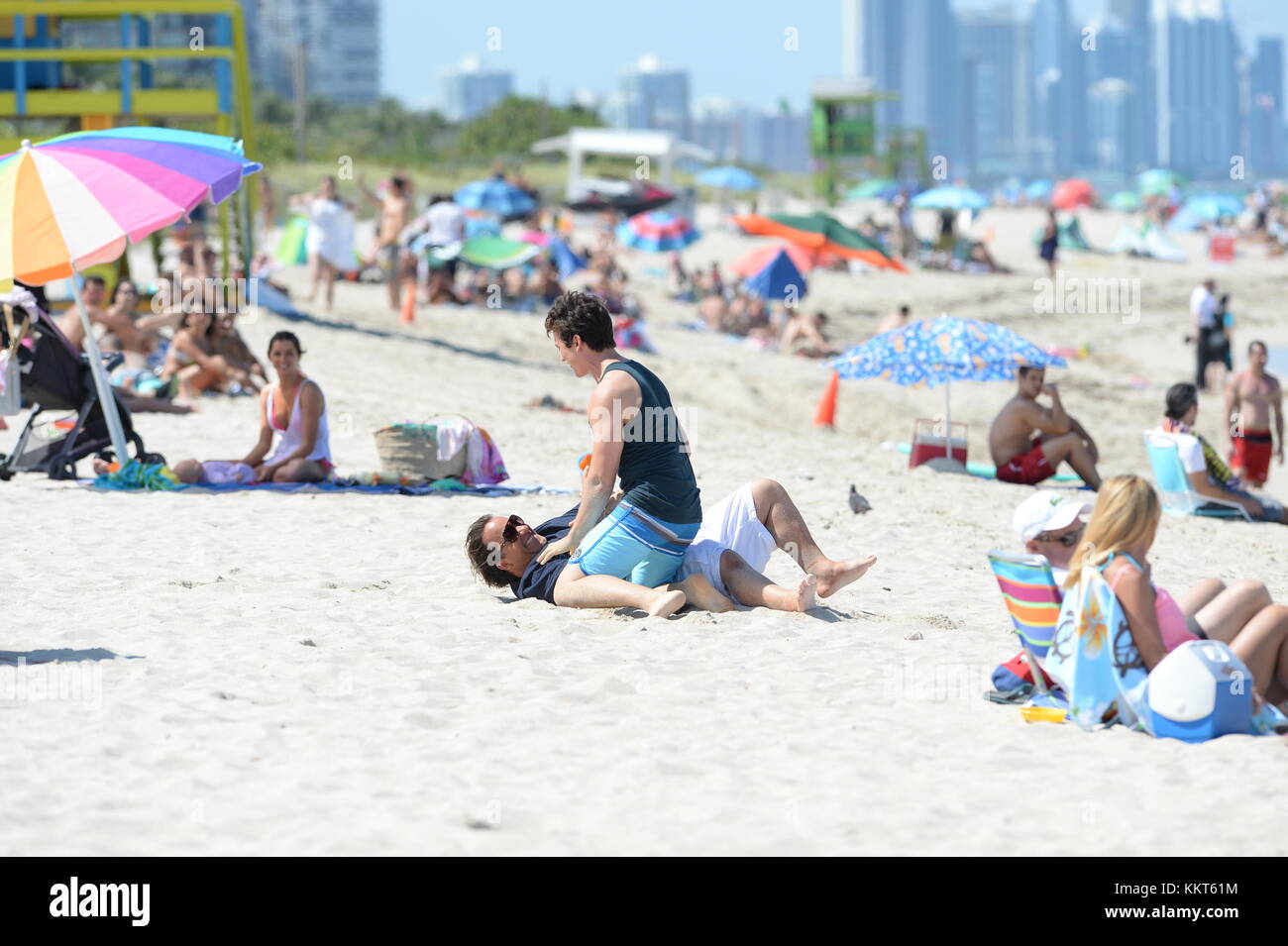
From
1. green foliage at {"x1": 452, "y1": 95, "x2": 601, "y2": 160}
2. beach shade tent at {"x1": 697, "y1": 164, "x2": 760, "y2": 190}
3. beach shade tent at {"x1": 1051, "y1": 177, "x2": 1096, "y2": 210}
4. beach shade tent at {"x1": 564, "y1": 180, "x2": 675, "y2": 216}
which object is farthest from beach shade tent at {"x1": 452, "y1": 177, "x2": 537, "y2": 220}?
green foliage at {"x1": 452, "y1": 95, "x2": 601, "y2": 160}

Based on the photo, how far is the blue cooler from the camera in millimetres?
3980

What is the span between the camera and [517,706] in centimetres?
436

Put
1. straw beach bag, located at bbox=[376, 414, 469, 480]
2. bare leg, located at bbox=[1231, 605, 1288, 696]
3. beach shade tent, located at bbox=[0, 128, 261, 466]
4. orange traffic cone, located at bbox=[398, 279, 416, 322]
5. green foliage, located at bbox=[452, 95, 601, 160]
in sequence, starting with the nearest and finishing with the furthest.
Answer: bare leg, located at bbox=[1231, 605, 1288, 696] → beach shade tent, located at bbox=[0, 128, 261, 466] → straw beach bag, located at bbox=[376, 414, 469, 480] → orange traffic cone, located at bbox=[398, 279, 416, 322] → green foliage, located at bbox=[452, 95, 601, 160]

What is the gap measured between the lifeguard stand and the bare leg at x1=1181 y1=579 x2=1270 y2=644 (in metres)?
10.3

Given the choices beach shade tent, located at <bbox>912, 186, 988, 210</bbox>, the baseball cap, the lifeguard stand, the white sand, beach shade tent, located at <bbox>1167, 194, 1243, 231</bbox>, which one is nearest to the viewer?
the white sand

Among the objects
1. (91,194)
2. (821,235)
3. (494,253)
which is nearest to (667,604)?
(91,194)

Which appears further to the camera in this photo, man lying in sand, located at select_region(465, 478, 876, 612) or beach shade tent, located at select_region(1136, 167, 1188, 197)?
beach shade tent, located at select_region(1136, 167, 1188, 197)

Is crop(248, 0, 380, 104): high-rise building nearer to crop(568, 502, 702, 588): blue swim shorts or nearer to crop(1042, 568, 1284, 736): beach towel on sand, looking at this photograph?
crop(568, 502, 702, 588): blue swim shorts

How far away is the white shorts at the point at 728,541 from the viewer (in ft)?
17.4

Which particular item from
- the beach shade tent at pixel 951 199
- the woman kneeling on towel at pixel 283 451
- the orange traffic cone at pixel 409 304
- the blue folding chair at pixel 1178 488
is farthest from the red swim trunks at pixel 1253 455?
the beach shade tent at pixel 951 199
